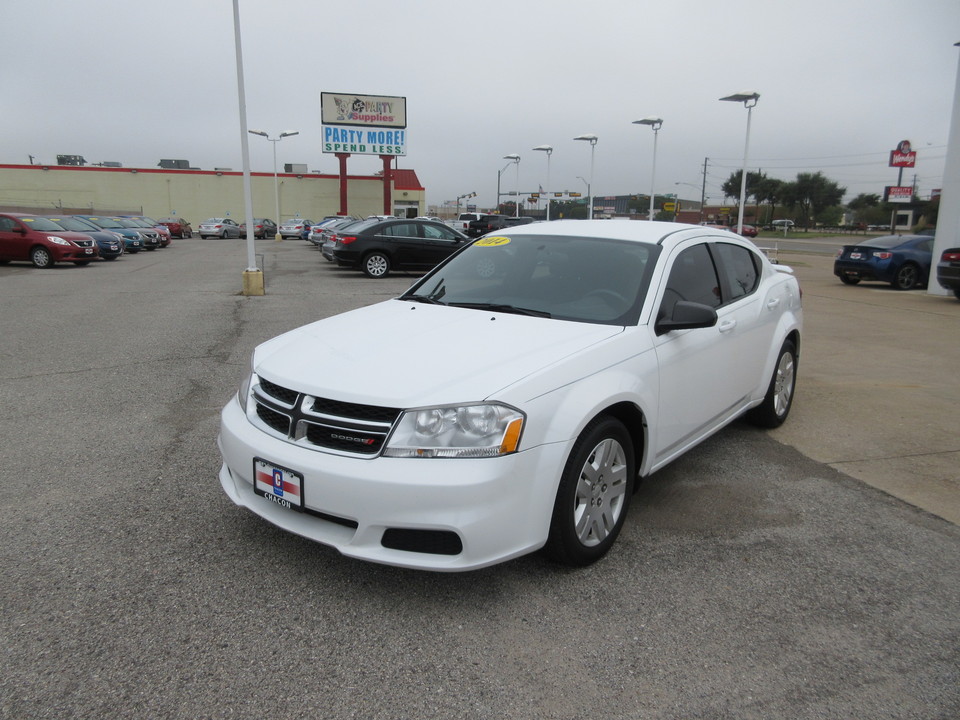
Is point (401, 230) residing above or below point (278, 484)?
above

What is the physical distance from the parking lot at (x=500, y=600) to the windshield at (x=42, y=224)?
1771 cm

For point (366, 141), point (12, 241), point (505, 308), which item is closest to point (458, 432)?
point (505, 308)

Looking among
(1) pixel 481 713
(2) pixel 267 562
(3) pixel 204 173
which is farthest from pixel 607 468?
(3) pixel 204 173

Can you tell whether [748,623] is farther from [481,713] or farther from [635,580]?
[481,713]

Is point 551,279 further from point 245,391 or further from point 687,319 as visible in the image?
point 245,391

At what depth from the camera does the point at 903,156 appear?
5338cm

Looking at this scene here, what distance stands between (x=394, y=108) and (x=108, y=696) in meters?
48.9

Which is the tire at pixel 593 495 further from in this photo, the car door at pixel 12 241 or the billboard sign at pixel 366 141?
the billboard sign at pixel 366 141

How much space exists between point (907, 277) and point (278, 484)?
1830 centimetres

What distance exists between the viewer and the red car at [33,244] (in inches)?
771

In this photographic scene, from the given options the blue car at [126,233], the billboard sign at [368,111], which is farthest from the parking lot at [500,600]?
the billboard sign at [368,111]

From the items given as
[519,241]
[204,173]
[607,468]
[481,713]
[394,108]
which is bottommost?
[481,713]

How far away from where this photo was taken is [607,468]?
127 inches

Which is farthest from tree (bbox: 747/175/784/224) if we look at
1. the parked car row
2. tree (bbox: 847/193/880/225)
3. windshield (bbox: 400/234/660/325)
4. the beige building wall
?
windshield (bbox: 400/234/660/325)
